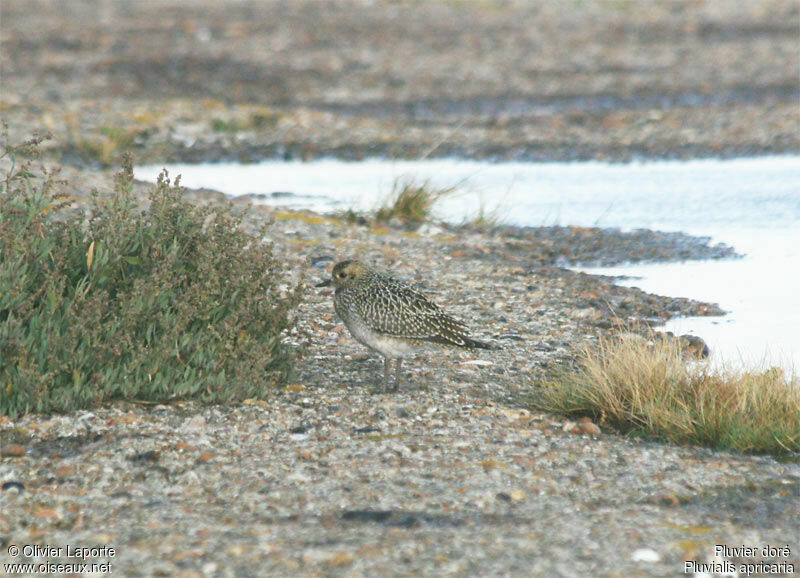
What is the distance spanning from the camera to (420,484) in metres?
6.70

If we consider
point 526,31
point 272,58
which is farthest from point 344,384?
point 526,31

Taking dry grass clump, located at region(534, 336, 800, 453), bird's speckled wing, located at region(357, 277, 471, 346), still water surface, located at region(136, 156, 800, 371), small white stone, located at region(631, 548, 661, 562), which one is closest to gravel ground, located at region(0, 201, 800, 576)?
small white stone, located at region(631, 548, 661, 562)

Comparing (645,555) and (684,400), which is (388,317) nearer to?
(684,400)

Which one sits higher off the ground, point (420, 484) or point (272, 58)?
point (272, 58)

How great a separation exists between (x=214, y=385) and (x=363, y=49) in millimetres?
28620

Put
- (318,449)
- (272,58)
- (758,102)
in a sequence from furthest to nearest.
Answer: (272,58)
(758,102)
(318,449)

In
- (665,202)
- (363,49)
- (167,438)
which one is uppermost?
(363,49)

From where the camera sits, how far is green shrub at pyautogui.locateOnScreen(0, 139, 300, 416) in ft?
24.3

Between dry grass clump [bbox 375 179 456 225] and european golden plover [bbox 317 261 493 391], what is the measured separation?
6745mm

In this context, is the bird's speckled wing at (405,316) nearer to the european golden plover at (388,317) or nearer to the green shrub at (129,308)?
the european golden plover at (388,317)

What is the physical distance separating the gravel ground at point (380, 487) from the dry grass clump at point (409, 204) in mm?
6241

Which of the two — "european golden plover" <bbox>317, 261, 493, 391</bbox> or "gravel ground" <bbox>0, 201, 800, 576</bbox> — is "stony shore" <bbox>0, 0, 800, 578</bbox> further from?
"european golden plover" <bbox>317, 261, 493, 391</bbox>

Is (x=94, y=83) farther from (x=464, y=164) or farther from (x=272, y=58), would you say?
(x=464, y=164)

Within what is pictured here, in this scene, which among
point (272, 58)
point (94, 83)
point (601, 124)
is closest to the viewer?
point (601, 124)
